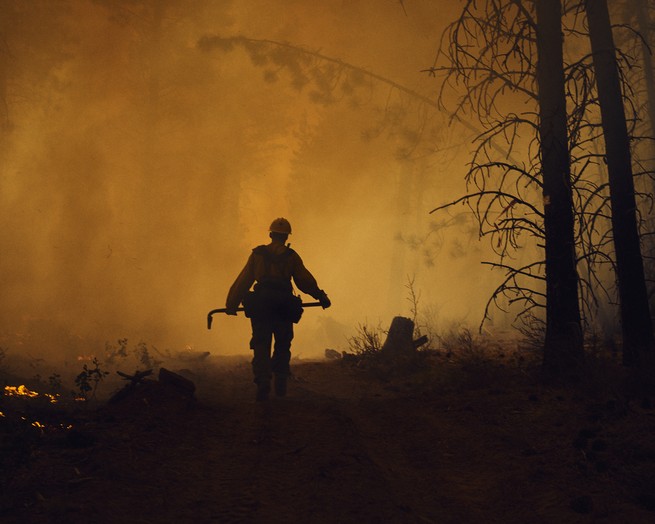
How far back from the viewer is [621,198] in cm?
643

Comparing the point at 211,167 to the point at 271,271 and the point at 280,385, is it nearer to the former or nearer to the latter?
the point at 271,271

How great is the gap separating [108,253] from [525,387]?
70.4 feet

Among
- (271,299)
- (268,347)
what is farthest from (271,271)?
(268,347)

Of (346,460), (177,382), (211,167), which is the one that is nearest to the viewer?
(346,460)

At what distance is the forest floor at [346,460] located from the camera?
9.68 ft

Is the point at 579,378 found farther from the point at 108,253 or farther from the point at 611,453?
the point at 108,253

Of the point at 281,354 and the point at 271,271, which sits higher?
the point at 271,271

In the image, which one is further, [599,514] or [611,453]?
[611,453]

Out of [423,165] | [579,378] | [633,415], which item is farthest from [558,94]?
[423,165]

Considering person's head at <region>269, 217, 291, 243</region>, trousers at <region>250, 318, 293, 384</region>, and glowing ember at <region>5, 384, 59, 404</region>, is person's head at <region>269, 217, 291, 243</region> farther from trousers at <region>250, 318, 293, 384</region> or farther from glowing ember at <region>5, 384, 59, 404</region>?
glowing ember at <region>5, 384, 59, 404</region>

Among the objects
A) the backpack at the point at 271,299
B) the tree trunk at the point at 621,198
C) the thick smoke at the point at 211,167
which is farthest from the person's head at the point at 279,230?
the thick smoke at the point at 211,167

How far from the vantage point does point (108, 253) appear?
23219mm

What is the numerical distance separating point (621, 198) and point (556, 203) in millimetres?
1043

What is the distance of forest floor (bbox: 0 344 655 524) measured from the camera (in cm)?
295
